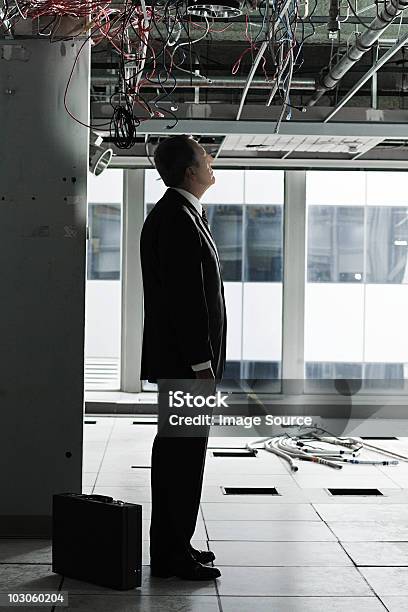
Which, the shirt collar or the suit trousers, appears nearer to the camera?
the suit trousers

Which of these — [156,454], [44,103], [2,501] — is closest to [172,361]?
[156,454]

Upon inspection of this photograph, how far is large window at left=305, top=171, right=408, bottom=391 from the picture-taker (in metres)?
9.31

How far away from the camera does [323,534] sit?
4086mm

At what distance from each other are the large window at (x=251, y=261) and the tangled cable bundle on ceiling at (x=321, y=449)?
1.92 metres

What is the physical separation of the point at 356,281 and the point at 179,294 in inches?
251

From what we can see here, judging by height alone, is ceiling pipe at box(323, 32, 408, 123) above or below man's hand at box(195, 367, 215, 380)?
→ above

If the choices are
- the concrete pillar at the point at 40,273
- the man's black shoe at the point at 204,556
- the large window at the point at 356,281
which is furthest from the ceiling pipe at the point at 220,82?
the man's black shoe at the point at 204,556

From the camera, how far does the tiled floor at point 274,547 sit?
313 centimetres

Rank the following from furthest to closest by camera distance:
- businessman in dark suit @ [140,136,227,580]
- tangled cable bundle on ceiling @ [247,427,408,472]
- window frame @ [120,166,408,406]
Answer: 1. window frame @ [120,166,408,406]
2. tangled cable bundle on ceiling @ [247,427,408,472]
3. businessman in dark suit @ [140,136,227,580]

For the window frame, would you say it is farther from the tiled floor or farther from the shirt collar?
the shirt collar

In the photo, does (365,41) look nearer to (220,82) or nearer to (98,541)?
(220,82)

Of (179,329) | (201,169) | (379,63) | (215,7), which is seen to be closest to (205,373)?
(179,329)

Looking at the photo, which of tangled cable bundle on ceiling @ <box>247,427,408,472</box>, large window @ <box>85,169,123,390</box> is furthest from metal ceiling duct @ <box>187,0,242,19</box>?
large window @ <box>85,169,123,390</box>

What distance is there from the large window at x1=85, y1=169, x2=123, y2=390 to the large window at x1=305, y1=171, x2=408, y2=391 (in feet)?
6.44
